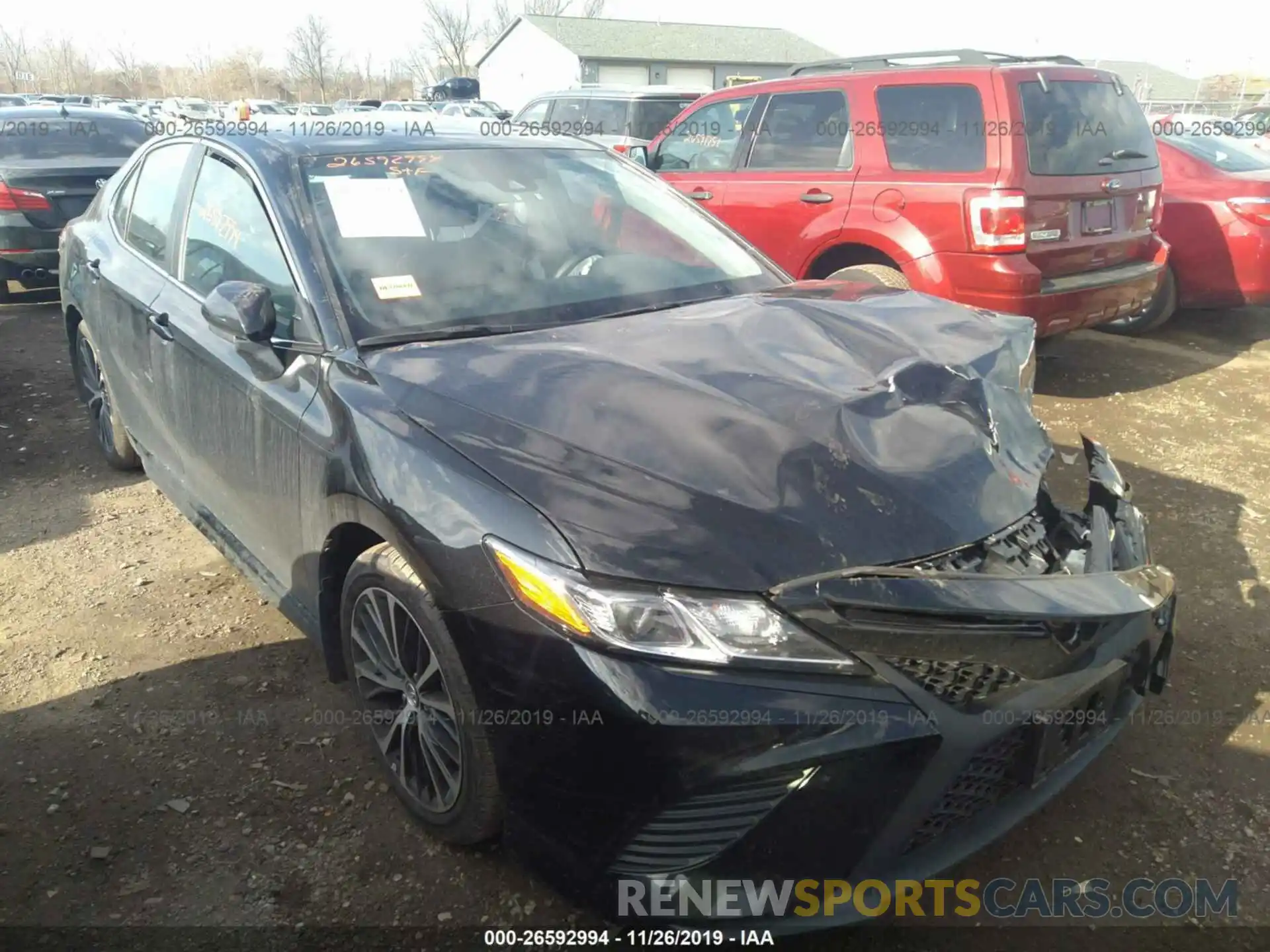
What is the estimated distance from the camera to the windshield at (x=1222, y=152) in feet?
23.8

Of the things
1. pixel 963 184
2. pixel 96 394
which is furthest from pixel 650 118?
pixel 96 394

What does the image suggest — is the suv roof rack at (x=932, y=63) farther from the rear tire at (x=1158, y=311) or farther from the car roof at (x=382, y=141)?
the car roof at (x=382, y=141)

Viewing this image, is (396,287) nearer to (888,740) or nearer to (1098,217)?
(888,740)

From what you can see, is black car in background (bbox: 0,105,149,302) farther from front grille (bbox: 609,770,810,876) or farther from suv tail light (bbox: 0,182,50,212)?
front grille (bbox: 609,770,810,876)

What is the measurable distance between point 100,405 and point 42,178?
3.77 metres

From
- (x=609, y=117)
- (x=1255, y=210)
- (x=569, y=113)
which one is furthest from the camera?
(x=569, y=113)

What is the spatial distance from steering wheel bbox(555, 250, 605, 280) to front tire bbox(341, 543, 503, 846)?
1.16 metres

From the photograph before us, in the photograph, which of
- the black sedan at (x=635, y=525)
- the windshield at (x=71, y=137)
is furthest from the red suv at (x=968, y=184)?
the windshield at (x=71, y=137)

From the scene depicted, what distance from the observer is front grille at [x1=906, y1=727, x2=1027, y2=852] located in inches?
70.5

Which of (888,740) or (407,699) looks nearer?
(888,740)

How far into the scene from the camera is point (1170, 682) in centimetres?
299

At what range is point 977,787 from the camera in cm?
185

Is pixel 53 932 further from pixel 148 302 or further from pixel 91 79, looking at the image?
pixel 91 79

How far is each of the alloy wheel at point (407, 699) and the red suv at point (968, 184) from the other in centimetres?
396
